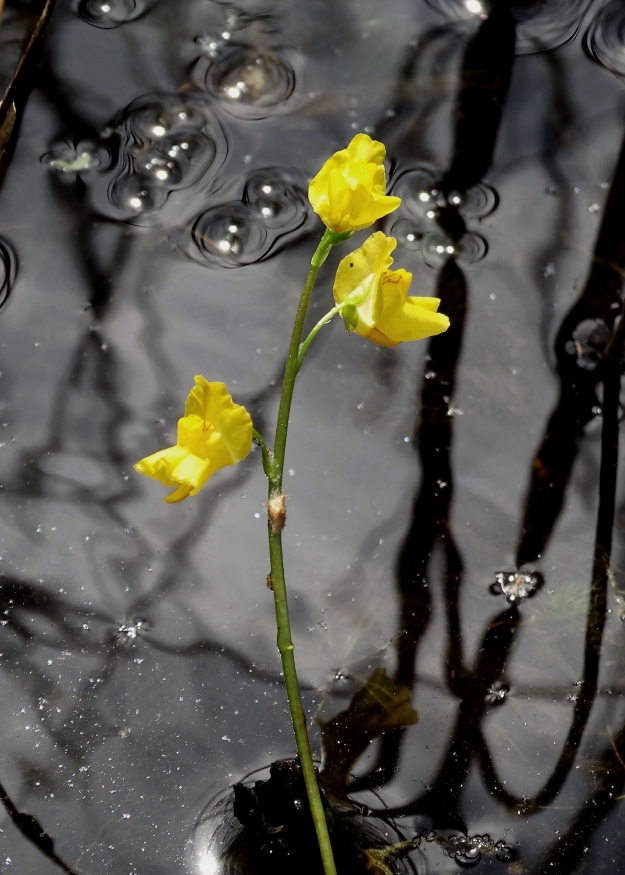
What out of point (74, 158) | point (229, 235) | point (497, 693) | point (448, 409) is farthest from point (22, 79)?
point (497, 693)

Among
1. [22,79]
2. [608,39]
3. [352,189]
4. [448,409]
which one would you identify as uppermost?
[352,189]

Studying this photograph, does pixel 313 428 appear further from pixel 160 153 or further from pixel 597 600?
pixel 160 153

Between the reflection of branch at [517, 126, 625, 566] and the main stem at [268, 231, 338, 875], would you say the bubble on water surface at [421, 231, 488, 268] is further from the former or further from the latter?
the main stem at [268, 231, 338, 875]

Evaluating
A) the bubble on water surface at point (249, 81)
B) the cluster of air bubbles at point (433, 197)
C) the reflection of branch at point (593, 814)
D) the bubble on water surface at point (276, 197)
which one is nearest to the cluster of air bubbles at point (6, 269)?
the bubble on water surface at point (276, 197)

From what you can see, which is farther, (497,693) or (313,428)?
(313,428)

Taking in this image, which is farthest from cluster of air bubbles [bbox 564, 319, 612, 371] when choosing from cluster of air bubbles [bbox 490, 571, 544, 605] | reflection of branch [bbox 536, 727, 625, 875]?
reflection of branch [bbox 536, 727, 625, 875]

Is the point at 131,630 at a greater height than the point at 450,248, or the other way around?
the point at 450,248

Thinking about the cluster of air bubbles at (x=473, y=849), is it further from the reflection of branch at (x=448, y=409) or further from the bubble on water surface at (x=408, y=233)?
the bubble on water surface at (x=408, y=233)
